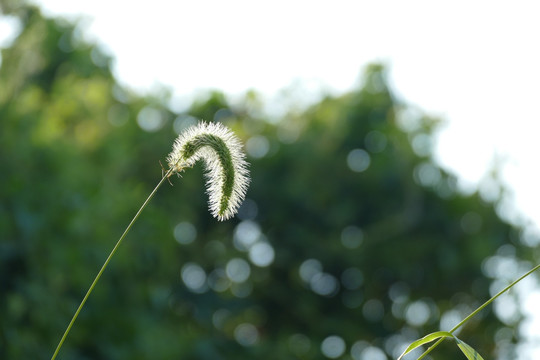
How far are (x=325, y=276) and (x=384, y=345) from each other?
236 cm

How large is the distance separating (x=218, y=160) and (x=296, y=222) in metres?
21.4

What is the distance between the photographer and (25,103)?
650 inches

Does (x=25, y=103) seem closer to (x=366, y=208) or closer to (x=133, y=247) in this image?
(x=133, y=247)

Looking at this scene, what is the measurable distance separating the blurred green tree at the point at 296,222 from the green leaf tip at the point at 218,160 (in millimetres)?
15558

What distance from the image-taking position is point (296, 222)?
24.1 metres

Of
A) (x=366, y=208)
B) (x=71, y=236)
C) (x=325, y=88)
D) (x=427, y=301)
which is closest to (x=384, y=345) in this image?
(x=427, y=301)

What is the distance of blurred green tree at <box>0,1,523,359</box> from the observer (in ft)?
67.7

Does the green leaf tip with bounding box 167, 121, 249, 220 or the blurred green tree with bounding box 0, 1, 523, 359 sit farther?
the blurred green tree with bounding box 0, 1, 523, 359

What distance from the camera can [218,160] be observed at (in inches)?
108

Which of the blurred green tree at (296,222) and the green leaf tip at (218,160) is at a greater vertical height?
the blurred green tree at (296,222)

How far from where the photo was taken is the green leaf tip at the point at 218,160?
269 centimetres

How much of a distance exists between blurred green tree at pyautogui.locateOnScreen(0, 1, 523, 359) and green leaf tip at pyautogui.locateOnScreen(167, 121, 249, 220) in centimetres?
1556

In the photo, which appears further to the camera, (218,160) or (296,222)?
(296,222)

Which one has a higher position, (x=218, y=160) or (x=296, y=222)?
(x=296, y=222)
